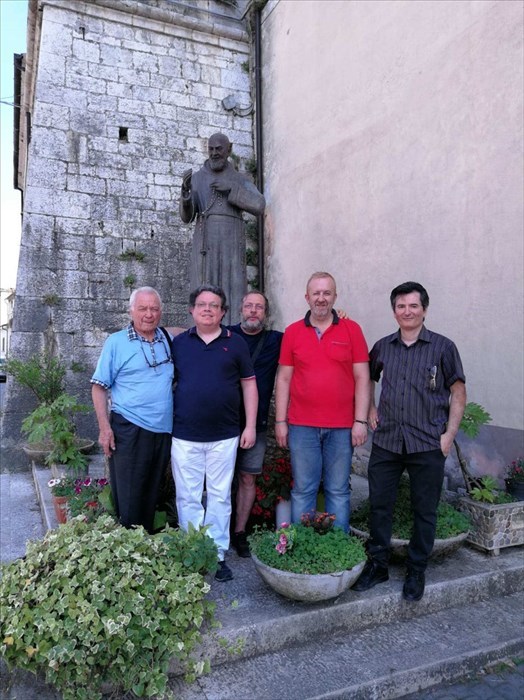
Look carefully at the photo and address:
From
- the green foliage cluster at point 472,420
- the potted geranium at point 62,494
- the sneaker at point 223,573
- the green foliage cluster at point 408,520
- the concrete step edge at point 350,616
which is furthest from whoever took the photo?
the potted geranium at point 62,494

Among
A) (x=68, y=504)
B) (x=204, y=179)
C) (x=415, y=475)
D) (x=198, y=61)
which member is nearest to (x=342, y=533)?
(x=415, y=475)

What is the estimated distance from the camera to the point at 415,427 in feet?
10.2

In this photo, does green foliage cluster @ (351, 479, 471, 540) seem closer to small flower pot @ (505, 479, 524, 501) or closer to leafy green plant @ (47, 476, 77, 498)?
small flower pot @ (505, 479, 524, 501)

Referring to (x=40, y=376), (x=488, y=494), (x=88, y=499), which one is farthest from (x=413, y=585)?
(x=40, y=376)

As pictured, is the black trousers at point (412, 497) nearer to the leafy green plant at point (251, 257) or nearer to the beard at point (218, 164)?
the beard at point (218, 164)

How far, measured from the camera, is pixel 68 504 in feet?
12.9

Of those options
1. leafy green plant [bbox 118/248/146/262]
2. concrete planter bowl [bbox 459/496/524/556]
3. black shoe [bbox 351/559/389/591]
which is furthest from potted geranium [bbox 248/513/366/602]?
leafy green plant [bbox 118/248/146/262]

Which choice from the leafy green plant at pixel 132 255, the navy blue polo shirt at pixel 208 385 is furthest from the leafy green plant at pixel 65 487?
the leafy green plant at pixel 132 255

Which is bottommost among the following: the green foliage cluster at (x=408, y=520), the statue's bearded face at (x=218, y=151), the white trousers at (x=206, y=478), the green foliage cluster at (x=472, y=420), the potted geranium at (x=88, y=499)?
the green foliage cluster at (x=408, y=520)

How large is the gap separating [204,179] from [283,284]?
361cm

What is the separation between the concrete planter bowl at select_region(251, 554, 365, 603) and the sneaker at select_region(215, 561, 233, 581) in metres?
0.44

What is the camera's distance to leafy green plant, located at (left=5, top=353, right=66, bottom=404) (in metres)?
6.46

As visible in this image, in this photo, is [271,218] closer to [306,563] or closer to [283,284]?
[283,284]

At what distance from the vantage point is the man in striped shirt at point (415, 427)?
3092 millimetres
